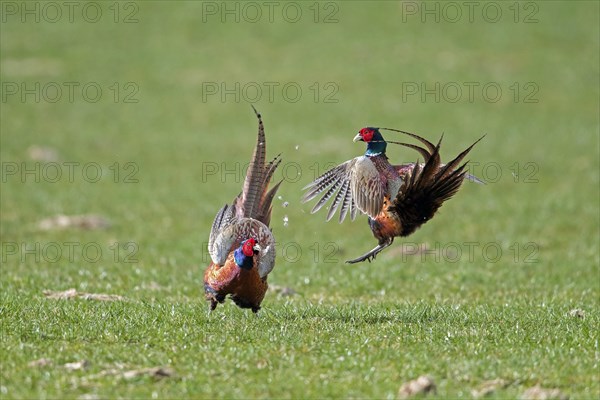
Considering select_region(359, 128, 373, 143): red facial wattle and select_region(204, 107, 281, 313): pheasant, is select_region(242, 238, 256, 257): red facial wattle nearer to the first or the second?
select_region(204, 107, 281, 313): pheasant

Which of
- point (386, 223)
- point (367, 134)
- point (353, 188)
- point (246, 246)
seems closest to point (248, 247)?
point (246, 246)

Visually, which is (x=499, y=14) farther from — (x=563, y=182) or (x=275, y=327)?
(x=275, y=327)

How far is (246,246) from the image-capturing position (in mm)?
9953

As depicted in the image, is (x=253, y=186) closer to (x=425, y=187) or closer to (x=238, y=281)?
(x=238, y=281)

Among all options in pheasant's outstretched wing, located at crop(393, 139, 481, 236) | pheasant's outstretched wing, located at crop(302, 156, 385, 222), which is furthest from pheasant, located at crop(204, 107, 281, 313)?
pheasant's outstretched wing, located at crop(393, 139, 481, 236)

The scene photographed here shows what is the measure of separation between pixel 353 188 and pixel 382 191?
0.38 m

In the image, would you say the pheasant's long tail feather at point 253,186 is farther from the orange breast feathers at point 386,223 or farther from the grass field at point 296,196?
the orange breast feathers at point 386,223

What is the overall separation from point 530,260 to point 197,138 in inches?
599

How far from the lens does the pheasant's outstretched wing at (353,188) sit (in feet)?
37.0

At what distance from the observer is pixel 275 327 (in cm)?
955

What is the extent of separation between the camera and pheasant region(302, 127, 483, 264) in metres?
10.9

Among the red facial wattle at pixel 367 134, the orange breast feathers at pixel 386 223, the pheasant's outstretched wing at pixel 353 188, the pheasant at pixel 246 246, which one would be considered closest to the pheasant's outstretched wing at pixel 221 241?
the pheasant at pixel 246 246

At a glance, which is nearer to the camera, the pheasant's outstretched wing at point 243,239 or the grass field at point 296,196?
the grass field at point 296,196

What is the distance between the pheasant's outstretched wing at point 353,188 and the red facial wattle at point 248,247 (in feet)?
5.20
